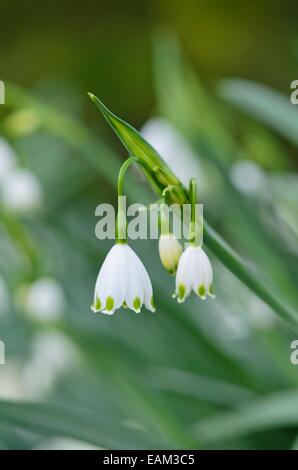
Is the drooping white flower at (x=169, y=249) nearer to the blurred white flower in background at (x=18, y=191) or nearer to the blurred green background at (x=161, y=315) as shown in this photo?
the blurred green background at (x=161, y=315)

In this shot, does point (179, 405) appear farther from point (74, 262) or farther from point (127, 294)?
point (127, 294)

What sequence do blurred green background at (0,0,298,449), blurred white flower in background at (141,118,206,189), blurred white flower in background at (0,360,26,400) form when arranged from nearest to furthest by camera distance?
blurred green background at (0,0,298,449) < blurred white flower in background at (141,118,206,189) < blurred white flower in background at (0,360,26,400)

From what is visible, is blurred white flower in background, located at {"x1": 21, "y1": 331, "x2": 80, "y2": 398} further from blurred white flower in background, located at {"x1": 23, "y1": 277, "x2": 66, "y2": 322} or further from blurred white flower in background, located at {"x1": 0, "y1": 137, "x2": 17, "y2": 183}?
blurred white flower in background, located at {"x1": 0, "y1": 137, "x2": 17, "y2": 183}

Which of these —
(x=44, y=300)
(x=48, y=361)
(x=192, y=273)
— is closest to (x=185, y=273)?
→ (x=192, y=273)

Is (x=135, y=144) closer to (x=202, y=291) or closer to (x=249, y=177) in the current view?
(x=202, y=291)

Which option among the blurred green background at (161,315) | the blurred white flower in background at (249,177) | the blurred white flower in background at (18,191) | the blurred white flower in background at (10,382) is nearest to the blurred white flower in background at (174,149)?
the blurred green background at (161,315)

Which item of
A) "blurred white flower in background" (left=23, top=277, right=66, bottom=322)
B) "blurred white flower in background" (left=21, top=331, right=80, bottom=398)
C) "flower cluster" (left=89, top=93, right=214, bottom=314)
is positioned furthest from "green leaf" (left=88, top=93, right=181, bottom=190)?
"blurred white flower in background" (left=21, top=331, right=80, bottom=398)
